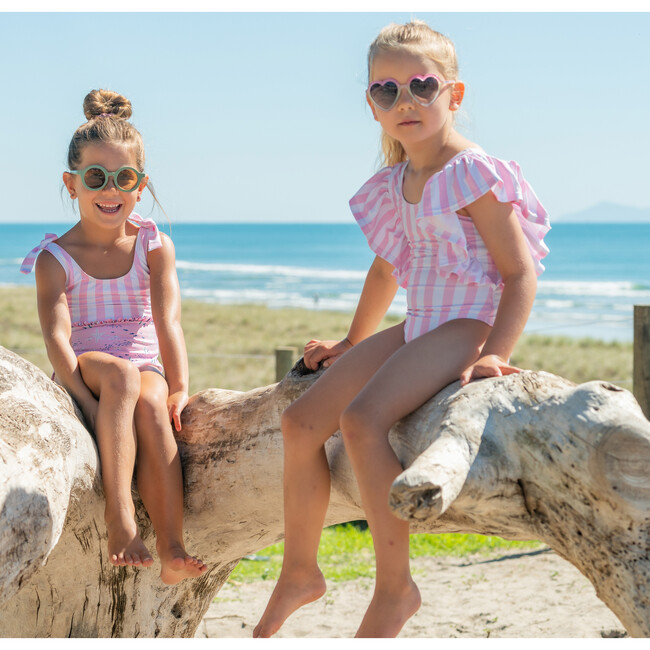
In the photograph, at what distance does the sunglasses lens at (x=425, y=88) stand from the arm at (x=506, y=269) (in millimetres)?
365

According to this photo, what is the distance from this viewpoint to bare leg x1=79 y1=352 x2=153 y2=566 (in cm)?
249

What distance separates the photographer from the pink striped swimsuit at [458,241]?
2.46 metres

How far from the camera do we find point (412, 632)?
4184 millimetres

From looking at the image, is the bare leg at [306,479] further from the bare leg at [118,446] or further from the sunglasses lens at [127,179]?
the sunglasses lens at [127,179]

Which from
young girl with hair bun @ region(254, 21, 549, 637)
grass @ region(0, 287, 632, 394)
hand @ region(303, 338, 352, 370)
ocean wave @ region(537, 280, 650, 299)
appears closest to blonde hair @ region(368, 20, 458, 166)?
young girl with hair bun @ region(254, 21, 549, 637)

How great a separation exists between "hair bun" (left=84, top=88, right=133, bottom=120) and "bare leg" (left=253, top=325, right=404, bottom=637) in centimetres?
143

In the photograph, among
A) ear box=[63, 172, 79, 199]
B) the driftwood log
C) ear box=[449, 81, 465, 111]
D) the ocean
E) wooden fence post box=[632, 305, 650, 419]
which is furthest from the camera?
the ocean

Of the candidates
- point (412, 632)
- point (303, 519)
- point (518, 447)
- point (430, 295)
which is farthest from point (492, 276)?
point (412, 632)

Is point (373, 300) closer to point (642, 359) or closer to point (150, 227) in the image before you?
point (150, 227)

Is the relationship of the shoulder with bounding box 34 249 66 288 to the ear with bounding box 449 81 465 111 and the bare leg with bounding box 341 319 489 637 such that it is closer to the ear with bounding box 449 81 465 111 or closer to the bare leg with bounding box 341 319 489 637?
the bare leg with bounding box 341 319 489 637

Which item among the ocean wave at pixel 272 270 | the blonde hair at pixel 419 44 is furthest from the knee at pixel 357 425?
the ocean wave at pixel 272 270

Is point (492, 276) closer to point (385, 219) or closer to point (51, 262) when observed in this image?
point (385, 219)

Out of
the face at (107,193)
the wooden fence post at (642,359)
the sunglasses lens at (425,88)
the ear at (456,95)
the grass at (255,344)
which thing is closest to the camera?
the sunglasses lens at (425,88)

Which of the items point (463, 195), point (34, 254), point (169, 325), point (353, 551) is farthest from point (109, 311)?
point (353, 551)
